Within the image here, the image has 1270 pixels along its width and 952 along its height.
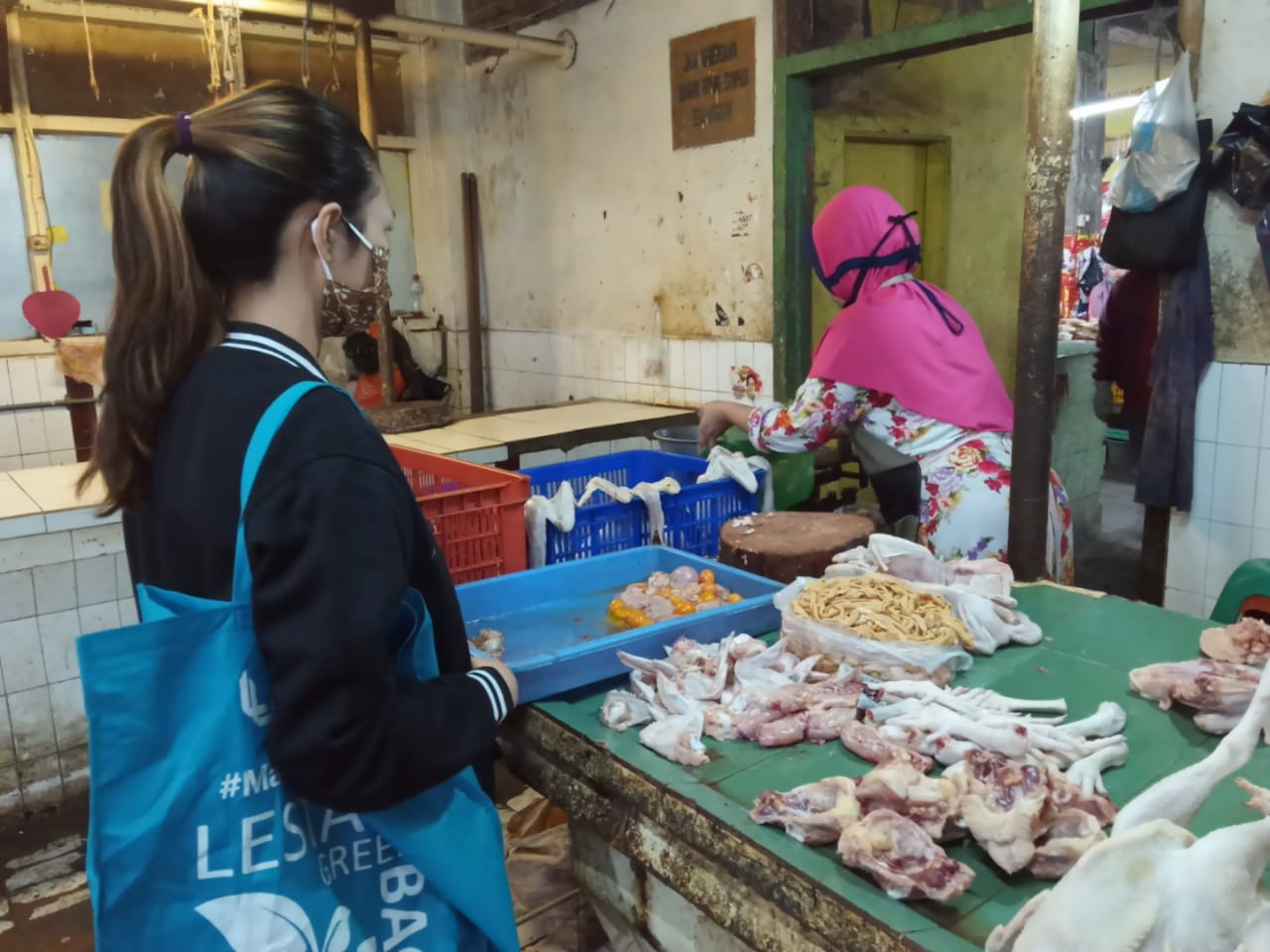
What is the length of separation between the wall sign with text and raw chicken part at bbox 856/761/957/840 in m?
3.62

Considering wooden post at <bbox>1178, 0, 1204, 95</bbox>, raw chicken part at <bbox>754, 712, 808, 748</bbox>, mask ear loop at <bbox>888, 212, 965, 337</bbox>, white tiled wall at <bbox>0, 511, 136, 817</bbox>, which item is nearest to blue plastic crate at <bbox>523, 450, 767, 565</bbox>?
mask ear loop at <bbox>888, 212, 965, 337</bbox>

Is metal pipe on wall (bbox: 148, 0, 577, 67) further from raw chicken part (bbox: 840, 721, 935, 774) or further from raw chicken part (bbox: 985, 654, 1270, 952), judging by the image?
raw chicken part (bbox: 985, 654, 1270, 952)

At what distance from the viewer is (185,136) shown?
3.87 ft

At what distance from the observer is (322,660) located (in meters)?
1.03

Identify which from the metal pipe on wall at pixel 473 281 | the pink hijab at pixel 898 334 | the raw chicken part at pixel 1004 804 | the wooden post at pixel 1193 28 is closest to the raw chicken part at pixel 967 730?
the raw chicken part at pixel 1004 804

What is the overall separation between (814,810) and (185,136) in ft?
3.92

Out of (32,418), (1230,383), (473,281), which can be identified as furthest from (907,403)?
(32,418)

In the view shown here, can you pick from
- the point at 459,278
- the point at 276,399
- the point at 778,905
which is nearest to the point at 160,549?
the point at 276,399

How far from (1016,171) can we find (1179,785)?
4.70 m

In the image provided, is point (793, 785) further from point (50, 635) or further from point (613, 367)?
point (613, 367)

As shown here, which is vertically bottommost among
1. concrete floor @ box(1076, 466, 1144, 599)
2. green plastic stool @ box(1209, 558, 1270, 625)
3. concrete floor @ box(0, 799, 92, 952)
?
concrete floor @ box(0, 799, 92, 952)

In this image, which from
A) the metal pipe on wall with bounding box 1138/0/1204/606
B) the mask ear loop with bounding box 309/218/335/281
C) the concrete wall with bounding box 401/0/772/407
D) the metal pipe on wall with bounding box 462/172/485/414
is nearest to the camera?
the mask ear loop with bounding box 309/218/335/281

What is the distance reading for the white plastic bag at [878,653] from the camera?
1670 millimetres

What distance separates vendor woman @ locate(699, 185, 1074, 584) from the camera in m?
2.80
